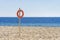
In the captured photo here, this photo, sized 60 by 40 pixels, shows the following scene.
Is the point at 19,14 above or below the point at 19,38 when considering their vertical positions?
above

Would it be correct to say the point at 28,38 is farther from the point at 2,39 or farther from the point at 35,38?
the point at 2,39

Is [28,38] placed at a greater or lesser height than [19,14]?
lesser

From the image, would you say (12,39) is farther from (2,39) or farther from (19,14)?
(19,14)

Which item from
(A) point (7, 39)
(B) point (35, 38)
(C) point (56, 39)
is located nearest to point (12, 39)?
(A) point (7, 39)

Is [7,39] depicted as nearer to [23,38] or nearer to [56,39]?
[23,38]

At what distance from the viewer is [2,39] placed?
550 inches

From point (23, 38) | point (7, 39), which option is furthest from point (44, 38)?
point (7, 39)

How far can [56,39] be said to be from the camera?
14.1 metres

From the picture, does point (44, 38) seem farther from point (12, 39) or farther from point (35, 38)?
point (12, 39)

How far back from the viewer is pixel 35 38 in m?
14.4

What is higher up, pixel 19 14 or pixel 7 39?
pixel 19 14

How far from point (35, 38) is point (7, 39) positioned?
1.54 meters

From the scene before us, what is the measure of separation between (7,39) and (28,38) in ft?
3.89

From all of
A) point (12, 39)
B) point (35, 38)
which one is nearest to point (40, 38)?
point (35, 38)
